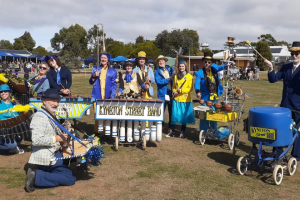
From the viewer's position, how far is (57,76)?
275 inches

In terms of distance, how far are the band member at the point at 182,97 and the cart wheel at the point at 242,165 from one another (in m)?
2.64

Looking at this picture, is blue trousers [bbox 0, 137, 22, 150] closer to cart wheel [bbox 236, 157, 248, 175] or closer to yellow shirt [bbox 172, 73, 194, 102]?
yellow shirt [bbox 172, 73, 194, 102]

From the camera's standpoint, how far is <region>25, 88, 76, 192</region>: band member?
4246 millimetres

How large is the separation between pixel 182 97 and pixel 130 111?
171cm

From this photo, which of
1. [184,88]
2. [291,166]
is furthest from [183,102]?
[291,166]

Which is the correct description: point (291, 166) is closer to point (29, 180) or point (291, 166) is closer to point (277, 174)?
point (277, 174)

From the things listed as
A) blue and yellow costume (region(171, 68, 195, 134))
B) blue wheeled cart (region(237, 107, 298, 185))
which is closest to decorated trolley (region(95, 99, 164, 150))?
blue and yellow costume (region(171, 68, 195, 134))

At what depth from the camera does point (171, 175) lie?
534 cm

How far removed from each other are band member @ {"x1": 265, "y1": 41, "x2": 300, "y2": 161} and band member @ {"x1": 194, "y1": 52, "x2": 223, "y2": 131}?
1.82 meters

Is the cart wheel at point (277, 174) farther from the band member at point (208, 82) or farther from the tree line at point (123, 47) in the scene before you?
the tree line at point (123, 47)

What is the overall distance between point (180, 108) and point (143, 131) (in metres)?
1.35

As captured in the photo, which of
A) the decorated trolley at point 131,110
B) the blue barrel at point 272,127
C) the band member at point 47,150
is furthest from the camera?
the decorated trolley at point 131,110

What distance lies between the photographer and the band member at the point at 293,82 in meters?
5.48

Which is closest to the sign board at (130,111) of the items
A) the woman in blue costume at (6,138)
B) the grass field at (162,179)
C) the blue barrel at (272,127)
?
the grass field at (162,179)
